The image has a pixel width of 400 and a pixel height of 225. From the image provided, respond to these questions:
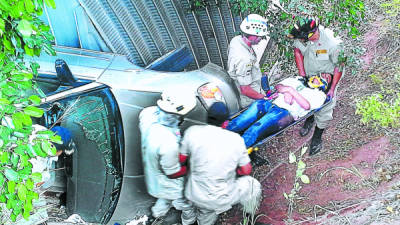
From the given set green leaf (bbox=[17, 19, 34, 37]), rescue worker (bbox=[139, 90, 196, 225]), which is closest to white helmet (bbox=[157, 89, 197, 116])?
rescue worker (bbox=[139, 90, 196, 225])

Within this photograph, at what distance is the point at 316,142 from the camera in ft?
17.3

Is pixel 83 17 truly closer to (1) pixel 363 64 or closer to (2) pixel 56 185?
(2) pixel 56 185

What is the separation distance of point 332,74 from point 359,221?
1.76 m

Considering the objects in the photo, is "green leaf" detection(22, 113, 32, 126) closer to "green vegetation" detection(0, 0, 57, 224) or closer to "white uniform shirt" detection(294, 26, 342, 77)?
"green vegetation" detection(0, 0, 57, 224)

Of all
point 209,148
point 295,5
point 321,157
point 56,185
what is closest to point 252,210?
point 209,148

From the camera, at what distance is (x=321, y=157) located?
5.12m

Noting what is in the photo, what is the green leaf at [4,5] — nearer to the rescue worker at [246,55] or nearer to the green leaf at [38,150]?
the green leaf at [38,150]

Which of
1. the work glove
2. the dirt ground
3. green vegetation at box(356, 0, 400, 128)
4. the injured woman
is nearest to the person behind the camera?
the dirt ground

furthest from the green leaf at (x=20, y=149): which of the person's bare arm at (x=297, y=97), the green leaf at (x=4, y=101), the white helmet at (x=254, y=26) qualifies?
the person's bare arm at (x=297, y=97)

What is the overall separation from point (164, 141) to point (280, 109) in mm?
1451

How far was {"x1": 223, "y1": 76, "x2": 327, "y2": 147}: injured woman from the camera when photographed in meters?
4.55

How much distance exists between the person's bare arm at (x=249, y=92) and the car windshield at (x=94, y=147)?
151 centimetres

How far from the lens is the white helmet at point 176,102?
3707 mm

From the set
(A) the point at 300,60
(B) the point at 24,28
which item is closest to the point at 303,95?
(A) the point at 300,60
